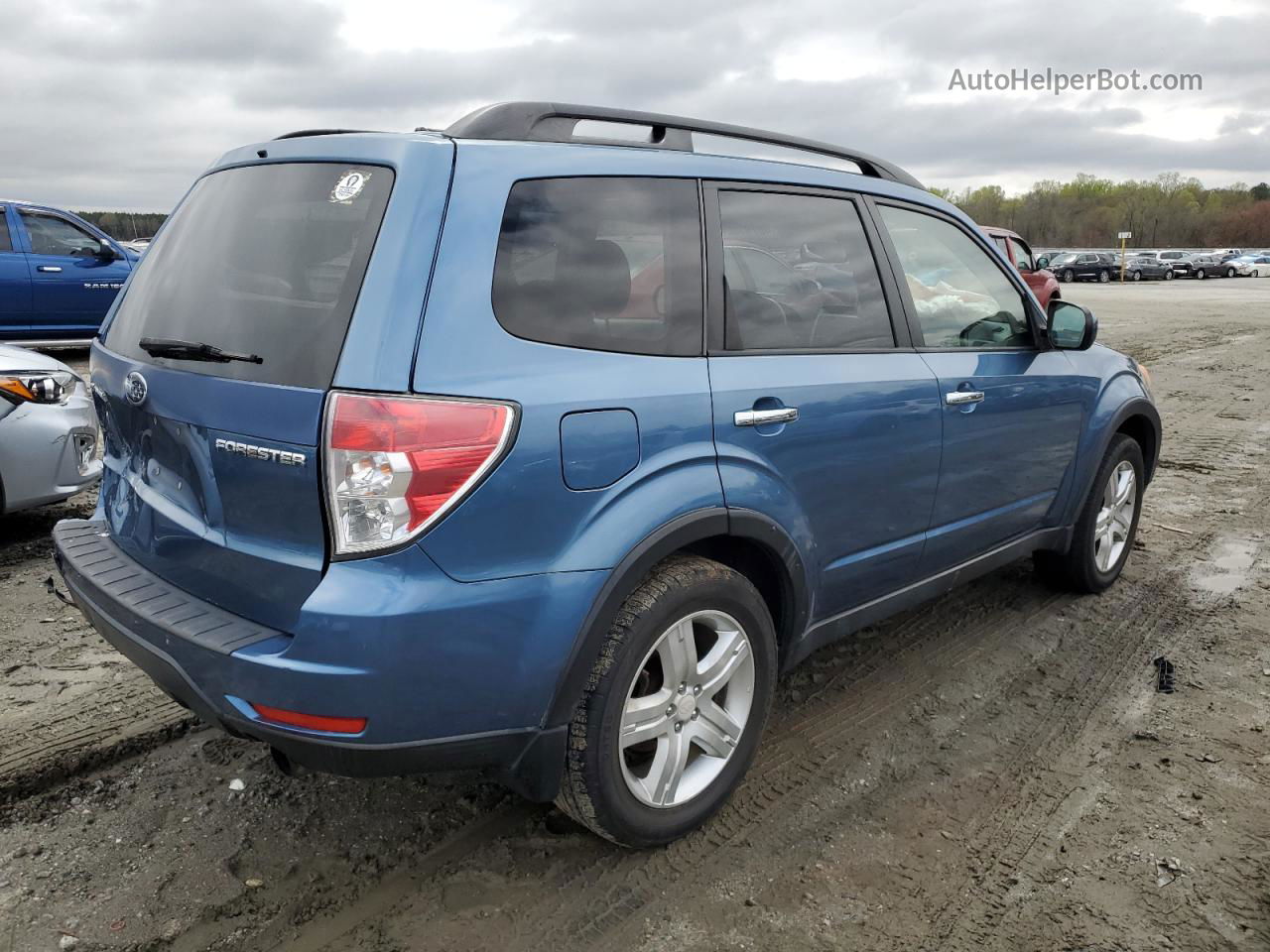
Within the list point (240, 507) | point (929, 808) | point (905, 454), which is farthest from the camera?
point (905, 454)

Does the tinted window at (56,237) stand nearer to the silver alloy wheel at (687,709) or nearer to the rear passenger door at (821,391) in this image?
the rear passenger door at (821,391)

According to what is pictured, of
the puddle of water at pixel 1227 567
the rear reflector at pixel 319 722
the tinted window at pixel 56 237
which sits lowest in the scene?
the puddle of water at pixel 1227 567

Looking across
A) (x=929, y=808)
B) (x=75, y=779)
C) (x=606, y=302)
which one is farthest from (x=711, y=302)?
(x=75, y=779)

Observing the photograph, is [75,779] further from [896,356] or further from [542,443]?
[896,356]

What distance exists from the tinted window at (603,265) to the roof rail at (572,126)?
5.9 inches

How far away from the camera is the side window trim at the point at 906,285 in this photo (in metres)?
3.34

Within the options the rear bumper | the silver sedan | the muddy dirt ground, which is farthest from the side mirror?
the silver sedan

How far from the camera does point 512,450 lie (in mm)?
2105

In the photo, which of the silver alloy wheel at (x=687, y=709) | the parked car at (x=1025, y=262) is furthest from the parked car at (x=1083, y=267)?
the silver alloy wheel at (x=687, y=709)

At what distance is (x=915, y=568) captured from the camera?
3436 millimetres

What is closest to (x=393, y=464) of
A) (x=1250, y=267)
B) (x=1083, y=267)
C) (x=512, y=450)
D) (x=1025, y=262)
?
(x=512, y=450)

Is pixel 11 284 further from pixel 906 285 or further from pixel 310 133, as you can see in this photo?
pixel 906 285

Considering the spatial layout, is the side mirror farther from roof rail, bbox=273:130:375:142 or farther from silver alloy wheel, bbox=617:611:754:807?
roof rail, bbox=273:130:375:142

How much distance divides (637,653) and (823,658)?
1.73 meters
